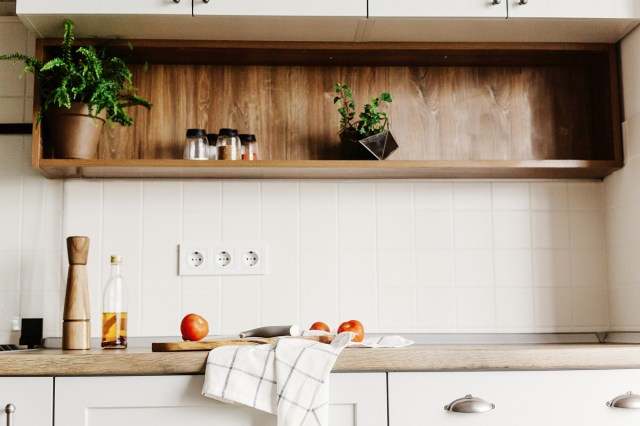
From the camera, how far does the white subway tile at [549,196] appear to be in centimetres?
240

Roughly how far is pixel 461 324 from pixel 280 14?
1077 millimetres

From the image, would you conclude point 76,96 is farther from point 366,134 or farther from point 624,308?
point 624,308

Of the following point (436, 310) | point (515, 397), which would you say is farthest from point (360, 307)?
point (515, 397)

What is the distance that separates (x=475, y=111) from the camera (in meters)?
2.41

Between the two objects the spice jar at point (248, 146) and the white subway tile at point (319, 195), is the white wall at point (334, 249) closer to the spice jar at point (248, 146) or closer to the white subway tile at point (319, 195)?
the white subway tile at point (319, 195)

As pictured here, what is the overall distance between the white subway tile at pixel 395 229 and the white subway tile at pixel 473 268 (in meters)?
0.16

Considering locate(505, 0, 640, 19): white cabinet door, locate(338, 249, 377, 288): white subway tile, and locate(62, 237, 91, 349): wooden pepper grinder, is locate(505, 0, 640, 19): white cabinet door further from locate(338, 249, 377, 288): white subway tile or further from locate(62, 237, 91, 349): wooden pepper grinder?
locate(62, 237, 91, 349): wooden pepper grinder

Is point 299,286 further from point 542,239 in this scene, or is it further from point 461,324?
point 542,239

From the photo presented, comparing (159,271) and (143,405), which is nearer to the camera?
(143,405)

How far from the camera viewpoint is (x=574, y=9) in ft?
6.93

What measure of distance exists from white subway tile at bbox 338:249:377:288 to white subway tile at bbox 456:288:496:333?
0.91 ft

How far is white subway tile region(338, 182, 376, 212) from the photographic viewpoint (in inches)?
93.1

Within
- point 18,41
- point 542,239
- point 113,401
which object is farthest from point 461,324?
point 18,41

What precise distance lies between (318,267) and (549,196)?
77 centimetres
